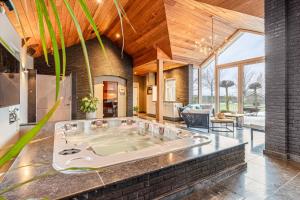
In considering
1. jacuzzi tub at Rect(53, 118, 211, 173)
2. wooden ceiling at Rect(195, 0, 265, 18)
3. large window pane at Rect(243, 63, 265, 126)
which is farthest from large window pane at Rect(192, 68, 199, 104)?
jacuzzi tub at Rect(53, 118, 211, 173)

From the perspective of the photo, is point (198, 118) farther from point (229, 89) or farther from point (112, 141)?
point (112, 141)

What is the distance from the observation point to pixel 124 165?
1.59 m

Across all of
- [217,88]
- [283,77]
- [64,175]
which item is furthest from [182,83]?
[64,175]

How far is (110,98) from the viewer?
702 centimetres

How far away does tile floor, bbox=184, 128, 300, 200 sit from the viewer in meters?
1.74

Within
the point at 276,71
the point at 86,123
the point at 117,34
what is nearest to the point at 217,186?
the point at 276,71

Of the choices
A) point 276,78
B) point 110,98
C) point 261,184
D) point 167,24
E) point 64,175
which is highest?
point 167,24

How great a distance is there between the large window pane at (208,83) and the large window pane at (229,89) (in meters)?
0.40

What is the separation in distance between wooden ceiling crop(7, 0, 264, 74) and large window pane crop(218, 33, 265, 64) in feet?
1.25

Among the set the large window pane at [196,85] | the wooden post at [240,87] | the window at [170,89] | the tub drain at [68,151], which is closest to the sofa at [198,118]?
the wooden post at [240,87]

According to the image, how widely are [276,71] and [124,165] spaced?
292 centimetres

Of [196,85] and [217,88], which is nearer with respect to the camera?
[217,88]

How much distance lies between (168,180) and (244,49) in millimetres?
5818

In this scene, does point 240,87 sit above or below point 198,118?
above
